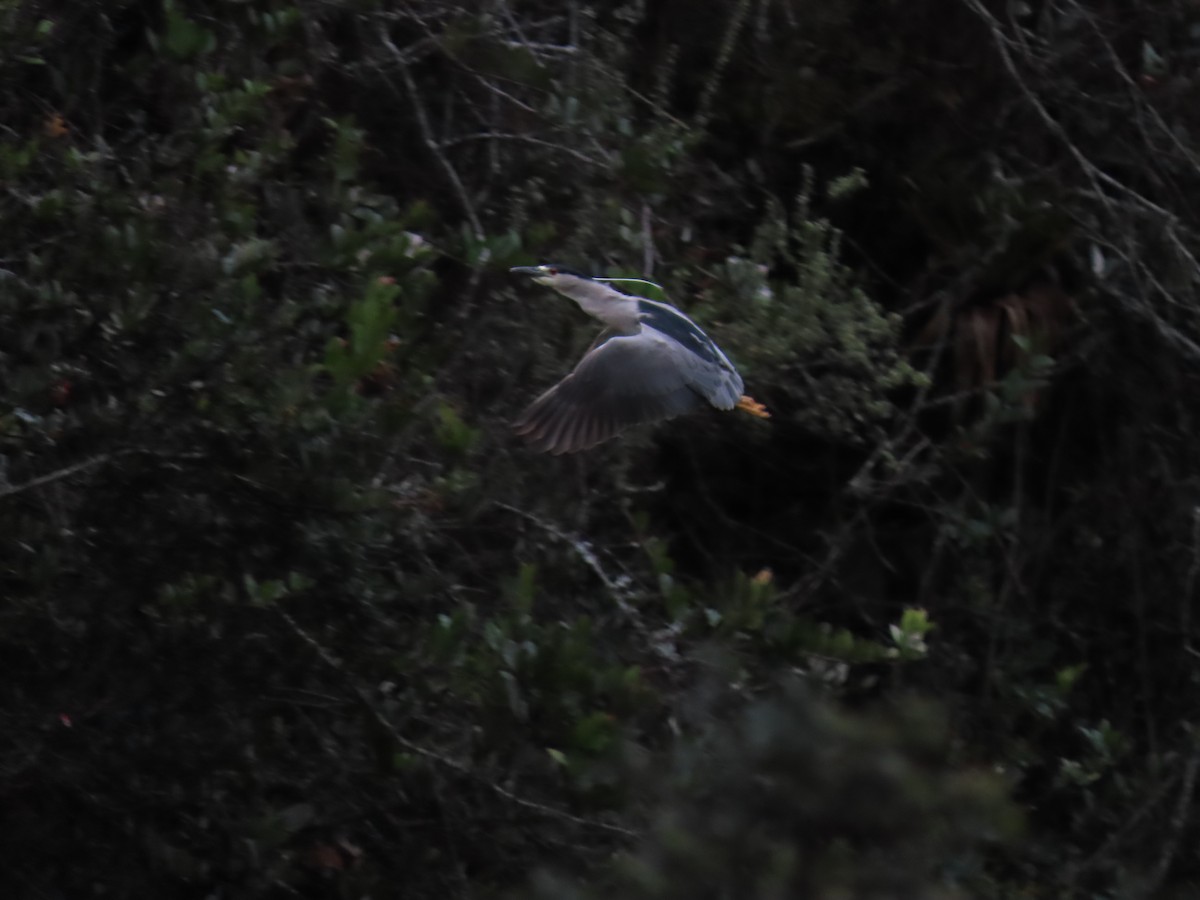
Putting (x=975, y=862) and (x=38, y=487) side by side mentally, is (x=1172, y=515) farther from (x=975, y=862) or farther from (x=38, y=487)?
(x=38, y=487)

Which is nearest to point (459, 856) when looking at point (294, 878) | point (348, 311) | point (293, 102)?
point (294, 878)

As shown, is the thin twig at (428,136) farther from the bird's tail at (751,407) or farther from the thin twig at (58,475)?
the thin twig at (58,475)

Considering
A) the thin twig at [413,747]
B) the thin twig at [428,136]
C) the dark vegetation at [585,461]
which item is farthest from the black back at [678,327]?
the thin twig at [413,747]

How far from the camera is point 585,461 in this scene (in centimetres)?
422

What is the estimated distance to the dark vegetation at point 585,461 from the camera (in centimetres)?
314

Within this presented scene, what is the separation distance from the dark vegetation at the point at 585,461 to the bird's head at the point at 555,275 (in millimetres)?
103

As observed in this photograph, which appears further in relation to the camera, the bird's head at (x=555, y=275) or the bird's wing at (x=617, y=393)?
the bird's head at (x=555, y=275)

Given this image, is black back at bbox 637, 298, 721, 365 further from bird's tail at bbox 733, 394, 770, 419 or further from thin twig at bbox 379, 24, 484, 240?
thin twig at bbox 379, 24, 484, 240

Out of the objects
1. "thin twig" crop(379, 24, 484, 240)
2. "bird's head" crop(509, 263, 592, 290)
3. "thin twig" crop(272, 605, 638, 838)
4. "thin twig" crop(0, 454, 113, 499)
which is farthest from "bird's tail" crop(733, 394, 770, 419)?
"thin twig" crop(0, 454, 113, 499)

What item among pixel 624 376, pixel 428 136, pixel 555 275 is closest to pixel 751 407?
pixel 624 376

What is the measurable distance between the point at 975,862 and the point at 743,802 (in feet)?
4.94

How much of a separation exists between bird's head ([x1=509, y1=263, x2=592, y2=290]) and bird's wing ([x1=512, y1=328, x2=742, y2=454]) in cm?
19

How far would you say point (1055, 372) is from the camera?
5023 mm

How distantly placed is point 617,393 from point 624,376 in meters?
0.07
